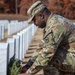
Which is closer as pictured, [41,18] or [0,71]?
[41,18]

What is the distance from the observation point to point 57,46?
14.6 ft

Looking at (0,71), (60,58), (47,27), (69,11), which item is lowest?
(0,71)

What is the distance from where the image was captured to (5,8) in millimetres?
89188

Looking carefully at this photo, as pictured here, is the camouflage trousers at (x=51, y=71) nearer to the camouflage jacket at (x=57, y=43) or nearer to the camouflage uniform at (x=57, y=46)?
the camouflage uniform at (x=57, y=46)

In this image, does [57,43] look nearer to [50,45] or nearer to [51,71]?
[50,45]

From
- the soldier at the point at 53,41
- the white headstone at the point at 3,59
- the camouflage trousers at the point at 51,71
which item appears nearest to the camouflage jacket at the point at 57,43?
the soldier at the point at 53,41

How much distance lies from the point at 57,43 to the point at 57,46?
1.6 inches

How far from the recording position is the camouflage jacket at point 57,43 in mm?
4371

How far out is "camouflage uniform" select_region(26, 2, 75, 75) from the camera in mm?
4375

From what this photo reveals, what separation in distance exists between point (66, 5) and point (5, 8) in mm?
16558

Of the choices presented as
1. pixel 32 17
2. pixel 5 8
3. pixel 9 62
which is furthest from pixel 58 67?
pixel 5 8

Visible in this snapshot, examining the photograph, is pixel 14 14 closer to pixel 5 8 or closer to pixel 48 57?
pixel 5 8

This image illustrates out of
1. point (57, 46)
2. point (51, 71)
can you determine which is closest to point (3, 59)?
point (51, 71)

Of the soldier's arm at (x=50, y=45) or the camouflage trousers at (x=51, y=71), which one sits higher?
the soldier's arm at (x=50, y=45)
